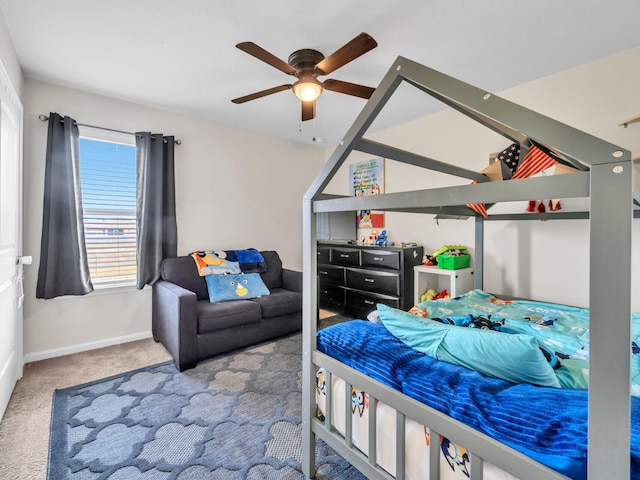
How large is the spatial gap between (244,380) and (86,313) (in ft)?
5.83

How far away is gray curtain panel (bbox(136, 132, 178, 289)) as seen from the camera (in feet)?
10.0

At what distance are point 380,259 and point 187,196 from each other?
2287 millimetres

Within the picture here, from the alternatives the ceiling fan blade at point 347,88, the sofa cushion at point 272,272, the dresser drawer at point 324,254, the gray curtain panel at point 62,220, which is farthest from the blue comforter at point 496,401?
the dresser drawer at point 324,254

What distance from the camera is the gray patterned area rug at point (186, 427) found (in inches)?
57.3

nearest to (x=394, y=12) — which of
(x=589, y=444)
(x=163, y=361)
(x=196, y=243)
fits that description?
(x=589, y=444)

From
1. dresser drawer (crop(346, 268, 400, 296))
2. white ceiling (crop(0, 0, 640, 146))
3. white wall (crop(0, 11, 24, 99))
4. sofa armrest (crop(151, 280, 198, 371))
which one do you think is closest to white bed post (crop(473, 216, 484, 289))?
dresser drawer (crop(346, 268, 400, 296))

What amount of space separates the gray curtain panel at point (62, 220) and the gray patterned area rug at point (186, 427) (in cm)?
97

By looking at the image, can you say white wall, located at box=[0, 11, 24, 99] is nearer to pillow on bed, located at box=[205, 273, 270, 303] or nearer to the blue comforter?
pillow on bed, located at box=[205, 273, 270, 303]

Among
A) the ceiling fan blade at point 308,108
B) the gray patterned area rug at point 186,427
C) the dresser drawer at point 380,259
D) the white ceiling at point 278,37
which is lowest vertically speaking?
the gray patterned area rug at point 186,427

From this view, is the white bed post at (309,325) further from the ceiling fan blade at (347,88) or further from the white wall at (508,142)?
the white wall at (508,142)

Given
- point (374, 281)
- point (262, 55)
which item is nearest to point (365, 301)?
point (374, 281)

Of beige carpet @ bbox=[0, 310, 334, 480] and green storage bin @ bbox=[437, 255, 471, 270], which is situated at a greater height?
green storage bin @ bbox=[437, 255, 471, 270]

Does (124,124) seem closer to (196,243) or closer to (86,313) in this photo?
(196,243)

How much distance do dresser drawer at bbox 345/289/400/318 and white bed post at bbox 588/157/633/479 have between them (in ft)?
8.73
